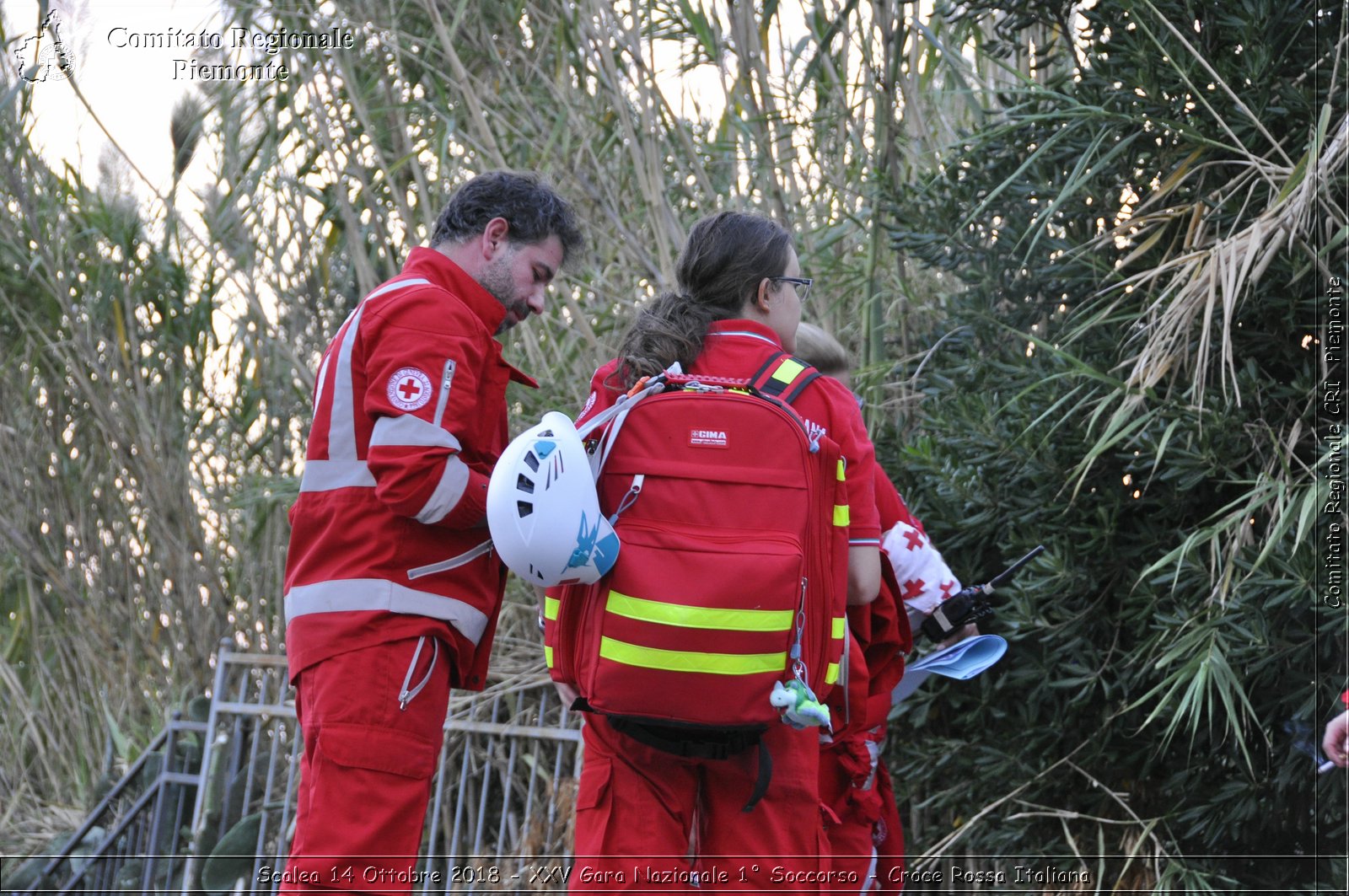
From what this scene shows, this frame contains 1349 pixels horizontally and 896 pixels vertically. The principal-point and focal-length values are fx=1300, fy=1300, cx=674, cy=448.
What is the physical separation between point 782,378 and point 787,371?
0.07 ft

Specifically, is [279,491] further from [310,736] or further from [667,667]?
[667,667]

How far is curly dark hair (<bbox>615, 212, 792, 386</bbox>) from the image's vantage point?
8.53ft

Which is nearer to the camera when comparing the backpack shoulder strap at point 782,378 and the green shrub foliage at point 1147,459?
the backpack shoulder strap at point 782,378

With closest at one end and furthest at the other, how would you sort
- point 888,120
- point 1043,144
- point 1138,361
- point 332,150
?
point 1138,361, point 1043,144, point 888,120, point 332,150

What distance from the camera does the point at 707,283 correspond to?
2.75m

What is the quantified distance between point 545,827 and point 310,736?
2.21 meters

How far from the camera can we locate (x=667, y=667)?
2.29 m

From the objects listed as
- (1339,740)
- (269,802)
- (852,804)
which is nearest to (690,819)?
(852,804)

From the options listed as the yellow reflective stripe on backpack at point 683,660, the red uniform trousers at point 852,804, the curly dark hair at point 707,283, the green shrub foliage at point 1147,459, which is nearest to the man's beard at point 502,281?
the curly dark hair at point 707,283

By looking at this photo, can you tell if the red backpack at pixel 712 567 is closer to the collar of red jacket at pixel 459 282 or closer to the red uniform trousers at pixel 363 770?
the red uniform trousers at pixel 363 770

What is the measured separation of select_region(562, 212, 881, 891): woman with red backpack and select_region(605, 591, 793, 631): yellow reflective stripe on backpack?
0.05ft

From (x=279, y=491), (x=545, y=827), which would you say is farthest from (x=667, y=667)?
(x=279, y=491)

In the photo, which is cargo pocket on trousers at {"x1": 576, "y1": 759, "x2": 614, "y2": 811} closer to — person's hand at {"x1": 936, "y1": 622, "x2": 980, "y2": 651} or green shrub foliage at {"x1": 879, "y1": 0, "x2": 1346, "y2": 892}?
person's hand at {"x1": 936, "y1": 622, "x2": 980, "y2": 651}

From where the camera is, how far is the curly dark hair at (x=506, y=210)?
284 centimetres
